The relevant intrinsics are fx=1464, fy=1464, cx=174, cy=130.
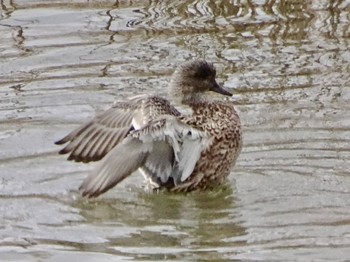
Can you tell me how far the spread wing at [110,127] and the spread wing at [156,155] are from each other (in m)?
0.24

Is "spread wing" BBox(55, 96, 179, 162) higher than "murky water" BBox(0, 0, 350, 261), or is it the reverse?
"spread wing" BBox(55, 96, 179, 162)

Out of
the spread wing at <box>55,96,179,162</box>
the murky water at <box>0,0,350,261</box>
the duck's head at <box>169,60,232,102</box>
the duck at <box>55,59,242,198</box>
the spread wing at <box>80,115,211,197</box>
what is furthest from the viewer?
the duck's head at <box>169,60,232,102</box>

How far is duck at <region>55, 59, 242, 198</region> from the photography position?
9.19 meters

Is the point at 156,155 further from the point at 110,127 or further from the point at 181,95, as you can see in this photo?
the point at 181,95

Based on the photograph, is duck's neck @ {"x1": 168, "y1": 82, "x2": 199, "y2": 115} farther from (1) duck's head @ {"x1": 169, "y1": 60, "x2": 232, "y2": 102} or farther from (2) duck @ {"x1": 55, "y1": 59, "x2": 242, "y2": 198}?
(2) duck @ {"x1": 55, "y1": 59, "x2": 242, "y2": 198}

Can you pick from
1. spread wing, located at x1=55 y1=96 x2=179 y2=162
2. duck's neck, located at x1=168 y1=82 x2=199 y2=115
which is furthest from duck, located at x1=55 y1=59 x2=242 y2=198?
duck's neck, located at x1=168 y1=82 x2=199 y2=115

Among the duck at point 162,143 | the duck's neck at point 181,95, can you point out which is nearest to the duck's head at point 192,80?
the duck's neck at point 181,95

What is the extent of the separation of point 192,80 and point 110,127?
0.76 m

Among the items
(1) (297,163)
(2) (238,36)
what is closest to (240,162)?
(1) (297,163)

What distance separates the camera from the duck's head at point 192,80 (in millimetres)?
10117

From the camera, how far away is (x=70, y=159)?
31.0ft

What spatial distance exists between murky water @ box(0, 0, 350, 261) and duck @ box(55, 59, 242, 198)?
0.15m

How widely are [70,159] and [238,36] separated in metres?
3.70

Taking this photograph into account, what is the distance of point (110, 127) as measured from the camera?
9.71 m
